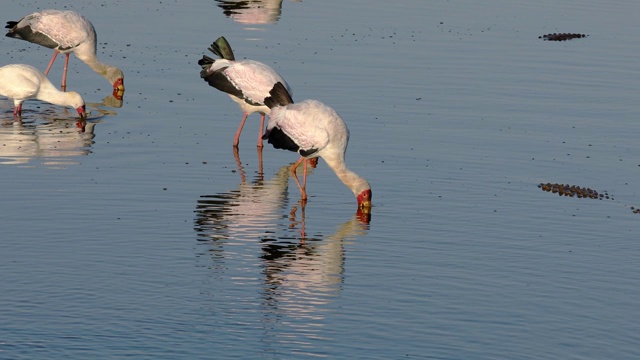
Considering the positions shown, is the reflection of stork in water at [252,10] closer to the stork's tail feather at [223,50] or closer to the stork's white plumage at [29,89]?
the stork's white plumage at [29,89]

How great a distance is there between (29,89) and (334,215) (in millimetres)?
7845

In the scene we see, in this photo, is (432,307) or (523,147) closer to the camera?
(432,307)

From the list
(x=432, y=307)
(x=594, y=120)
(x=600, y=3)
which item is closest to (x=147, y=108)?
(x=594, y=120)

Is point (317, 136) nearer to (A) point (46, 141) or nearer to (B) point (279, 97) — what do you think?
(B) point (279, 97)

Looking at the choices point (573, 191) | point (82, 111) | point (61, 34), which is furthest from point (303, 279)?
point (61, 34)

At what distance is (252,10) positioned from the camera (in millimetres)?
37938

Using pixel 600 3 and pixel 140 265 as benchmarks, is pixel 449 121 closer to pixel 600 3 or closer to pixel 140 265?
pixel 140 265

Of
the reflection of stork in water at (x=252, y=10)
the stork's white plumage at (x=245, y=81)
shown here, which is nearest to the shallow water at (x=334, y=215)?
the stork's white plumage at (x=245, y=81)

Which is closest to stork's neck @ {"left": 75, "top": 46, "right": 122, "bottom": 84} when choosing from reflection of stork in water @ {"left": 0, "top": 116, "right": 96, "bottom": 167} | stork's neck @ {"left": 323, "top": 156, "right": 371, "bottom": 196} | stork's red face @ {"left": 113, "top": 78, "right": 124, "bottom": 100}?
stork's red face @ {"left": 113, "top": 78, "right": 124, "bottom": 100}

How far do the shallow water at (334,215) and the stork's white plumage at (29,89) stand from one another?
0.41 metres

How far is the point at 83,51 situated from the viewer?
28.3 m

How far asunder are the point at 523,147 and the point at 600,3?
21373 millimetres

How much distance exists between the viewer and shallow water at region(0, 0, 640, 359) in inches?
535

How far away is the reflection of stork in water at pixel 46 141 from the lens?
20891 mm
